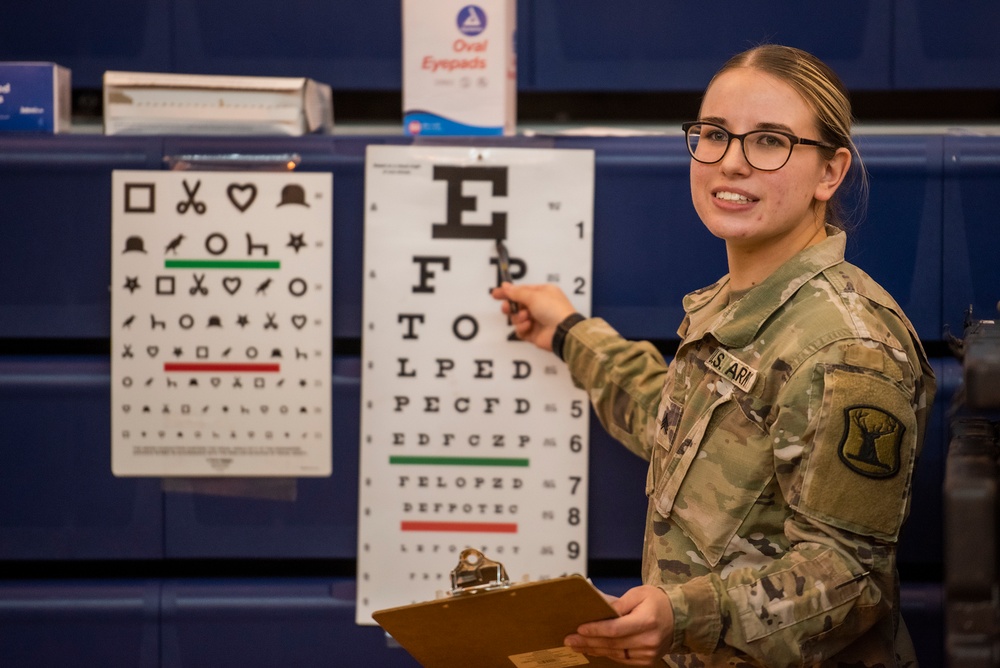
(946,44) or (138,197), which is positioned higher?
(946,44)

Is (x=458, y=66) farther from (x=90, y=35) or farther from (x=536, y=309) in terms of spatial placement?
(x=90, y=35)

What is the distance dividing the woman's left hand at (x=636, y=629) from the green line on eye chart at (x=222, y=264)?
96 cm

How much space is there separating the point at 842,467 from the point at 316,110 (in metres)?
1.23

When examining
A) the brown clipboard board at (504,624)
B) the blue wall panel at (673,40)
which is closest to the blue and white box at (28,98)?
the blue wall panel at (673,40)

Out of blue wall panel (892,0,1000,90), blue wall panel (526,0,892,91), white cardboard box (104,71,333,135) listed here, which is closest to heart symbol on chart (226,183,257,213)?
white cardboard box (104,71,333,135)

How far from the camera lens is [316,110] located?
2111mm

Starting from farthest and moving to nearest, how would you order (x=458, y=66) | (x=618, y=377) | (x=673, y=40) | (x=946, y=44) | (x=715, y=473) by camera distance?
1. (x=673, y=40)
2. (x=946, y=44)
3. (x=458, y=66)
4. (x=618, y=377)
5. (x=715, y=473)

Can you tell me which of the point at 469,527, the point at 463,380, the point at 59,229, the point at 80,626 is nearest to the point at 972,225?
the point at 463,380

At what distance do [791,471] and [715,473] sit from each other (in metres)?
0.12

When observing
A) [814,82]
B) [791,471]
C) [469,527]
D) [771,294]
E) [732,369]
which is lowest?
[469,527]

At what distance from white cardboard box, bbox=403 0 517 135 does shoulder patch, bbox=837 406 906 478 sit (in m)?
0.92

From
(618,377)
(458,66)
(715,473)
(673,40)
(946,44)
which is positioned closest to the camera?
(715,473)

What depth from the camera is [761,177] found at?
1.54m

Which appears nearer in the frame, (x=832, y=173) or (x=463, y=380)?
(x=832, y=173)
